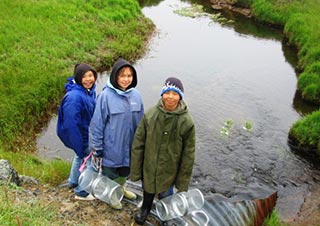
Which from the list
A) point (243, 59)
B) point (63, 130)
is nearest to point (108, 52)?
point (243, 59)

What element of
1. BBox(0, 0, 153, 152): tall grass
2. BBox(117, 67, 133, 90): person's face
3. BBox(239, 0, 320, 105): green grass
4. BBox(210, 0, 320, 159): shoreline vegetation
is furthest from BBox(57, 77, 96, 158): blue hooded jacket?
BBox(239, 0, 320, 105): green grass

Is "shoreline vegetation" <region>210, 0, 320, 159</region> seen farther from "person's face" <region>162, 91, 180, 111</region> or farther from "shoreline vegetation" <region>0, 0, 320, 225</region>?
"person's face" <region>162, 91, 180, 111</region>

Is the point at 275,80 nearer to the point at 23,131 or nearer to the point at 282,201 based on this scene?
the point at 282,201

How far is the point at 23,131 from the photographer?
31.8 ft

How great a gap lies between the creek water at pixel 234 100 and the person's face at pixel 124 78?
393cm

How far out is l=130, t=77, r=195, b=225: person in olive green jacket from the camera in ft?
15.4

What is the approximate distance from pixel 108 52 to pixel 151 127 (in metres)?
10.1

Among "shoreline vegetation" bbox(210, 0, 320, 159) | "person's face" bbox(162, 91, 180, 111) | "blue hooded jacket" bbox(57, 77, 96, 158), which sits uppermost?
"shoreline vegetation" bbox(210, 0, 320, 159)

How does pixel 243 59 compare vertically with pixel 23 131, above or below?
above

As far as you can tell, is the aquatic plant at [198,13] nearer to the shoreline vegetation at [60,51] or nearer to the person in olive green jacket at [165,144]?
the shoreline vegetation at [60,51]

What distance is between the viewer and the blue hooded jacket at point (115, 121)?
496 centimetres

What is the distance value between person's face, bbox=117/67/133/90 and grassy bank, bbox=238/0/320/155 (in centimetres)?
644

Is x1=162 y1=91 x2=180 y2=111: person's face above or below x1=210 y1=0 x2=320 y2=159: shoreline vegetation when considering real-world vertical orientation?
below

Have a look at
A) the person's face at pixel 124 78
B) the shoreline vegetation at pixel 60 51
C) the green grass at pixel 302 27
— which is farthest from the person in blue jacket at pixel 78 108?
the green grass at pixel 302 27
